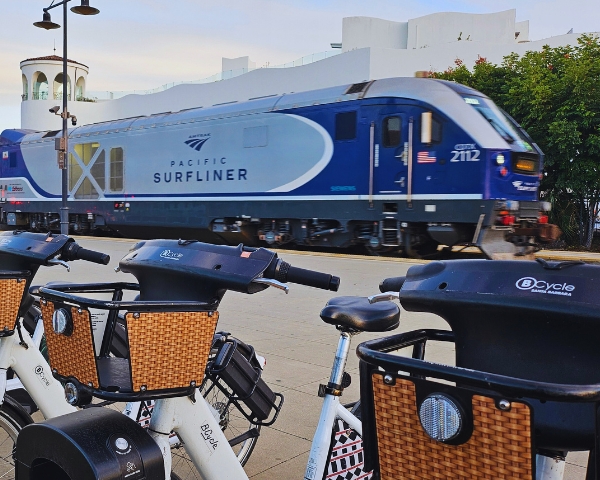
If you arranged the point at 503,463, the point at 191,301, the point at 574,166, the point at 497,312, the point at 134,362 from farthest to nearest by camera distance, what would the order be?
the point at 574,166
the point at 191,301
the point at 134,362
the point at 497,312
the point at 503,463

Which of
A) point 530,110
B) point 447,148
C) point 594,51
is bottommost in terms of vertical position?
point 447,148

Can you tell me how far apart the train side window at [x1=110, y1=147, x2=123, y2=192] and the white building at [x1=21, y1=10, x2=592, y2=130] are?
16886 mm

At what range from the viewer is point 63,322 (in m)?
1.88

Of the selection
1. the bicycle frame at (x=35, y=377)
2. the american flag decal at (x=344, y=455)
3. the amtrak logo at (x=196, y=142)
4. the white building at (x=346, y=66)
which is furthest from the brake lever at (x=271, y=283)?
the white building at (x=346, y=66)

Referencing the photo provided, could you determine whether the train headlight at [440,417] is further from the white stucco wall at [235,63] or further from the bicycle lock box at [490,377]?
the white stucco wall at [235,63]

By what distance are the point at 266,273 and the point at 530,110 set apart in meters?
21.0

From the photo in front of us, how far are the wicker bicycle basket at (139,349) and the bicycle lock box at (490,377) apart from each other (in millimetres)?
599

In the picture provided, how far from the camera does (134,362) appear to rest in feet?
5.92

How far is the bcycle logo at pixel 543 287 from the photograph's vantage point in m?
1.56

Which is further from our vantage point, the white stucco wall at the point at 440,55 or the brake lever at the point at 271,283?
the white stucco wall at the point at 440,55

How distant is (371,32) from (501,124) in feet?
94.1

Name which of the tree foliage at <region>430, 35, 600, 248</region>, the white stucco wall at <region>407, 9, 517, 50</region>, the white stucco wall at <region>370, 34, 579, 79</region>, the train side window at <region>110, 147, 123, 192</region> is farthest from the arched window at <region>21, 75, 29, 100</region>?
the tree foliage at <region>430, 35, 600, 248</region>

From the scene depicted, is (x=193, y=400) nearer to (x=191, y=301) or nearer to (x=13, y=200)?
(x=191, y=301)

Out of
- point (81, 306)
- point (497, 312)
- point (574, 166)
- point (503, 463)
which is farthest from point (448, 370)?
point (574, 166)
